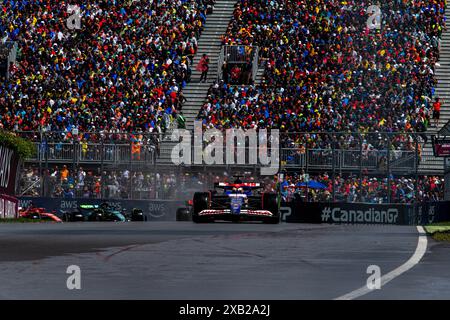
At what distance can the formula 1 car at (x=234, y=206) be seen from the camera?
38.3m

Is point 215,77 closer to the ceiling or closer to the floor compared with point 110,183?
closer to the ceiling

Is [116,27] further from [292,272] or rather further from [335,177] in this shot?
[292,272]

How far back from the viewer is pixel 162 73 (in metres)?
54.9

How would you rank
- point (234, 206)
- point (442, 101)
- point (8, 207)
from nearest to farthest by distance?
point (234, 206) → point (8, 207) → point (442, 101)

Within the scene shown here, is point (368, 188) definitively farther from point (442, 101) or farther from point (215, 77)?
point (215, 77)

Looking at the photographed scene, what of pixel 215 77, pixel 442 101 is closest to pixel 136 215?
pixel 215 77

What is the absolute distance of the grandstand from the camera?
4638 centimetres

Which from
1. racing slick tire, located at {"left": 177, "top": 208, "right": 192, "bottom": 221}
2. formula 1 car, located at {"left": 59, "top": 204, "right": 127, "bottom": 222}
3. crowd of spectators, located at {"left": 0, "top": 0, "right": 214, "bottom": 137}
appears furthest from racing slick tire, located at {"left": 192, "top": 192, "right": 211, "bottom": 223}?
crowd of spectators, located at {"left": 0, "top": 0, "right": 214, "bottom": 137}

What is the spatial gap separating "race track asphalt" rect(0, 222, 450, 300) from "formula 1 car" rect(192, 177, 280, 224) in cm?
1560

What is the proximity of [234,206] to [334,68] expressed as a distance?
16.2 meters

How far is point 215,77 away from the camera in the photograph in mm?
56531

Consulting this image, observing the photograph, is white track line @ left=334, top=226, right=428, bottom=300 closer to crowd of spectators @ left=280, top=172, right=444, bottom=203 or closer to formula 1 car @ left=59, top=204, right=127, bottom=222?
crowd of spectators @ left=280, top=172, right=444, bottom=203

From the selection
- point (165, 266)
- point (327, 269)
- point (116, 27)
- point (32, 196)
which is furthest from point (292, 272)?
point (116, 27)

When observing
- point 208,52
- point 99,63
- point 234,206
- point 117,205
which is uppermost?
point 208,52
